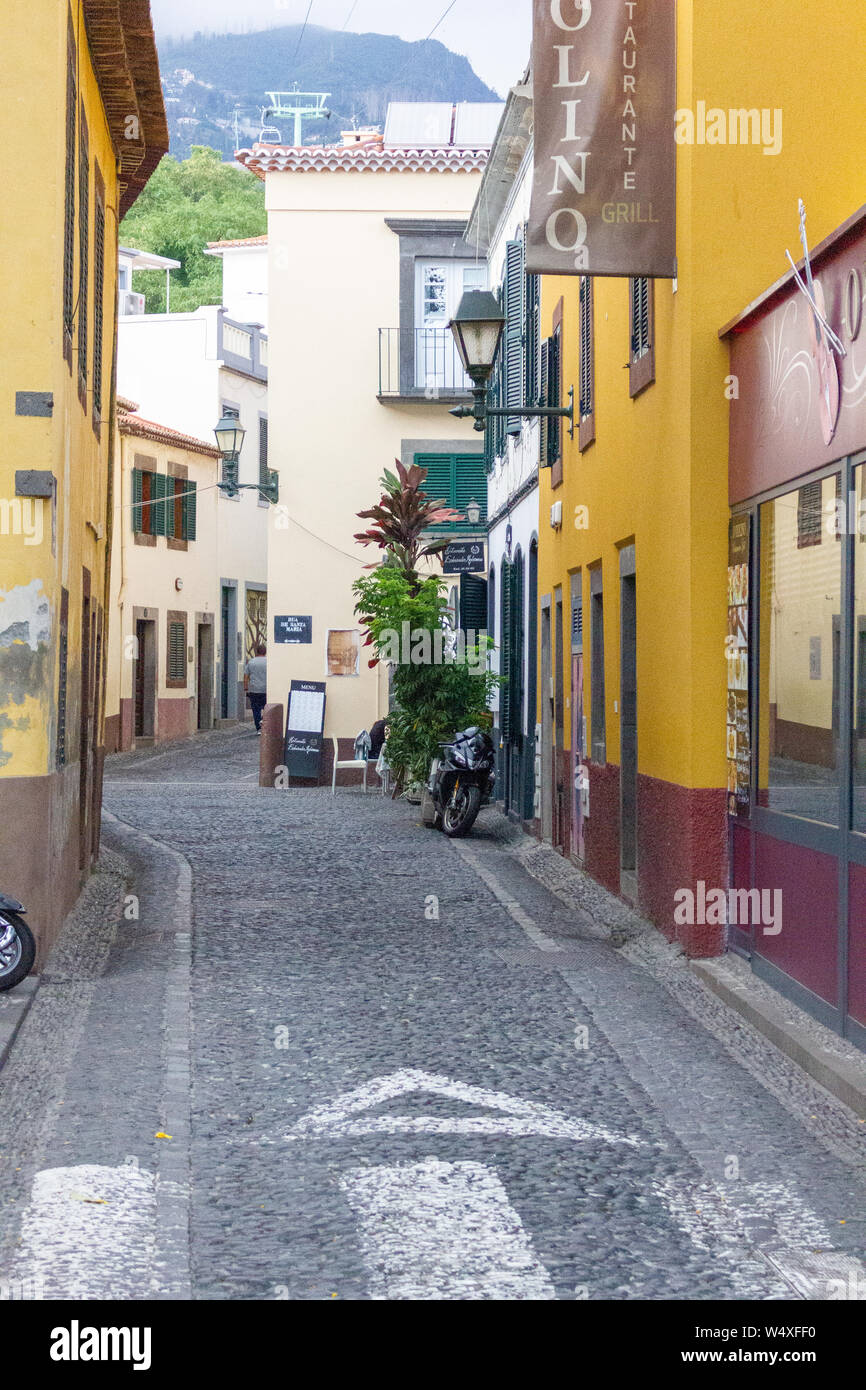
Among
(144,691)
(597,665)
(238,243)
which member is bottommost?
(144,691)

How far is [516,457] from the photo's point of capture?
2061 cm

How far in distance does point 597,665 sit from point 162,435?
74.6ft

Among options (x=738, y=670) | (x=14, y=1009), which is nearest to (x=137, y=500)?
(x=738, y=670)

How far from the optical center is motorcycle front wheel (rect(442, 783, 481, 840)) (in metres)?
17.6

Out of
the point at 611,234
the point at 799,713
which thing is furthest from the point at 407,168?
the point at 799,713

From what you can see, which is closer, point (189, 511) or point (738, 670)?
point (738, 670)

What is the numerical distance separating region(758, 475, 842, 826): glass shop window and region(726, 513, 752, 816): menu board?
0.78 ft

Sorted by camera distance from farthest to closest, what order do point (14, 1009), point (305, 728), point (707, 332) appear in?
1. point (305, 728)
2. point (707, 332)
3. point (14, 1009)

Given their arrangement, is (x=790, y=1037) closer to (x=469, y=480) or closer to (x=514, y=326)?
(x=514, y=326)

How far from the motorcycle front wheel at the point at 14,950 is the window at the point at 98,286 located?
19.2 ft

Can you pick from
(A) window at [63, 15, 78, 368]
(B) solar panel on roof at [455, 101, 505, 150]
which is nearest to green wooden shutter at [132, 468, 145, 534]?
(B) solar panel on roof at [455, 101, 505, 150]

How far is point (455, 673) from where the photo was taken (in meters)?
19.4

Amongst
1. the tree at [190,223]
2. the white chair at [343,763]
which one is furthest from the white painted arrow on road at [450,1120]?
the tree at [190,223]

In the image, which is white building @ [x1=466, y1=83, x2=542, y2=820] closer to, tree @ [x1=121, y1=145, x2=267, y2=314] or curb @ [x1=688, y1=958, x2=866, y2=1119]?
curb @ [x1=688, y1=958, x2=866, y2=1119]
